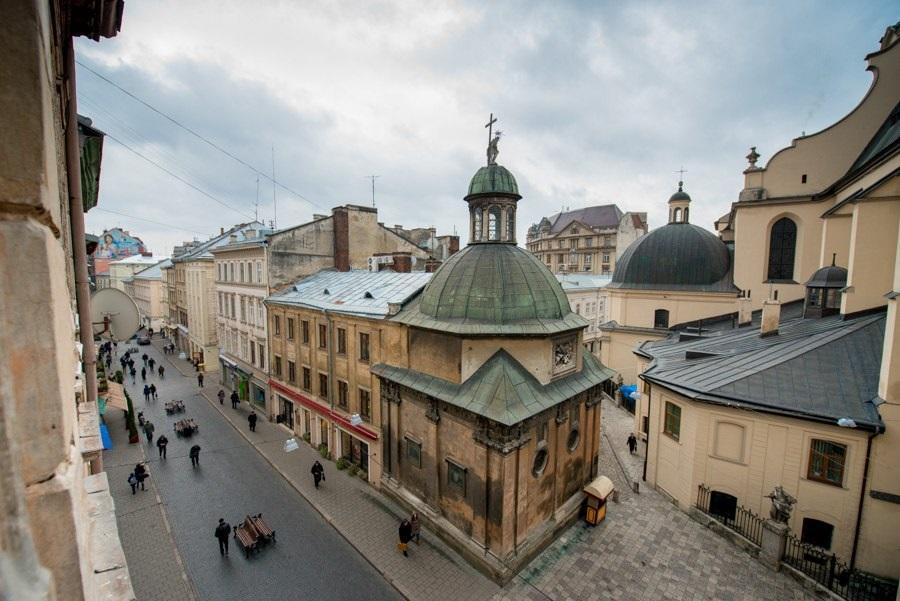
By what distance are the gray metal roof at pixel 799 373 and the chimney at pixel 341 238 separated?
20.7m

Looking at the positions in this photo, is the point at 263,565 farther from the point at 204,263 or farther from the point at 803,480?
the point at 204,263

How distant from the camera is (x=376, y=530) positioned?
640 inches

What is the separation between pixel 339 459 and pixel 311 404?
12.2ft

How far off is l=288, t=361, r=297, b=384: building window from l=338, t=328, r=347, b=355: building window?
5445mm

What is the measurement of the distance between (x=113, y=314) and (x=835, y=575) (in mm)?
22692

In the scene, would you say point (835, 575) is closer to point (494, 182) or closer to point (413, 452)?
point (413, 452)

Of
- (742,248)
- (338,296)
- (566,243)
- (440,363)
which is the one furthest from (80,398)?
(566,243)

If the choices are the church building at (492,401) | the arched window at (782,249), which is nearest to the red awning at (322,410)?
the church building at (492,401)

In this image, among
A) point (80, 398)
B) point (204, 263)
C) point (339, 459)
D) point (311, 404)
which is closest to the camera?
point (80, 398)

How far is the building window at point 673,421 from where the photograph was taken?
17453 millimetres

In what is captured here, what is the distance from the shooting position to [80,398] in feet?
17.5

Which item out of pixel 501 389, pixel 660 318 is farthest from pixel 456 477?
pixel 660 318

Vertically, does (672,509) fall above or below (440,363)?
below

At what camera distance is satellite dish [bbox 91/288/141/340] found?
328 inches
